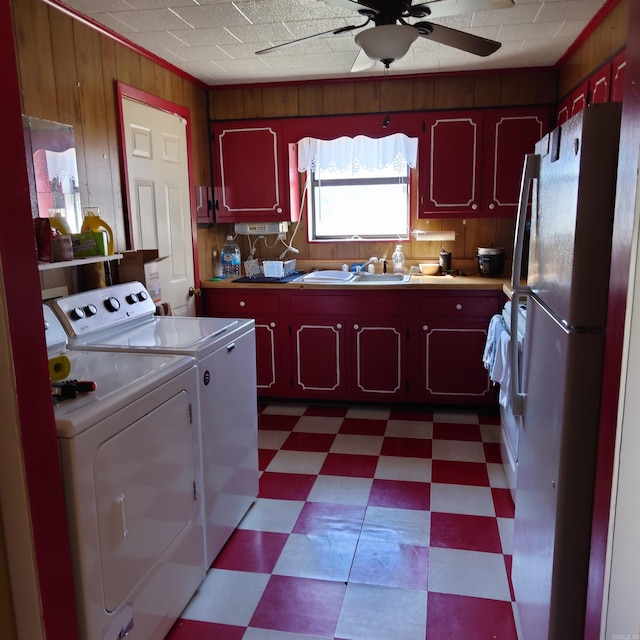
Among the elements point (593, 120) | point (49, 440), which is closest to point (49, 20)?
point (49, 440)

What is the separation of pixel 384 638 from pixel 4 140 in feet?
5.68

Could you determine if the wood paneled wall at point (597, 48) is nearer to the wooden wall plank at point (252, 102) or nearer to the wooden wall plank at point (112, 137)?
the wooden wall plank at point (252, 102)

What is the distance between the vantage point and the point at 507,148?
3.76 meters

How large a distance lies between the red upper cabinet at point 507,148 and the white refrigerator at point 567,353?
2.21 m

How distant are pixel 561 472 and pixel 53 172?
2.23 m

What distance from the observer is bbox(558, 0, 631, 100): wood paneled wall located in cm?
248

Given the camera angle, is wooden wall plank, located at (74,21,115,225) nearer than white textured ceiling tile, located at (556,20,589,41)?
Yes

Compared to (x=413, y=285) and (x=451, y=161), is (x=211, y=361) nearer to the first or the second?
(x=413, y=285)

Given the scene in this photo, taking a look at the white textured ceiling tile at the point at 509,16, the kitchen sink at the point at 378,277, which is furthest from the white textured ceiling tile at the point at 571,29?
the kitchen sink at the point at 378,277

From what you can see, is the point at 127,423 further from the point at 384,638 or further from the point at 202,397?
the point at 384,638

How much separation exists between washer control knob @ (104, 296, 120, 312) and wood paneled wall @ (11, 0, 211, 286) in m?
0.29

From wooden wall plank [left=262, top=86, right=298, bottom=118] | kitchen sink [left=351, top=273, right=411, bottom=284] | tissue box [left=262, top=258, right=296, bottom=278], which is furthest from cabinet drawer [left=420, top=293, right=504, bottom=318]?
wooden wall plank [left=262, top=86, right=298, bottom=118]

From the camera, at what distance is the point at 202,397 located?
2.11 meters

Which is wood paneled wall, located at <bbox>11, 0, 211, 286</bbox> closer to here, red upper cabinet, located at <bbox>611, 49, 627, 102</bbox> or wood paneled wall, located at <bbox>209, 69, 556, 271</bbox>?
wood paneled wall, located at <bbox>209, 69, 556, 271</bbox>
